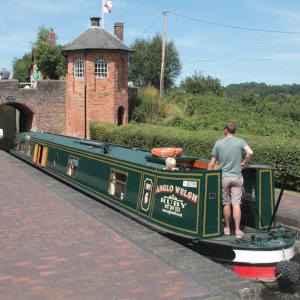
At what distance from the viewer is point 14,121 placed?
128ft

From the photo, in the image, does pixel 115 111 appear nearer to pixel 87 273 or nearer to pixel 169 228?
pixel 169 228

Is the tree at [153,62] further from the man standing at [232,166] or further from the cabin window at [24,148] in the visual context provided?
the man standing at [232,166]

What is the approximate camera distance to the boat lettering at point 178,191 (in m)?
6.35

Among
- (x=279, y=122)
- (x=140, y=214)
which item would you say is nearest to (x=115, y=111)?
(x=279, y=122)

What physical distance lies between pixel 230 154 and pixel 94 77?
69.0 feet

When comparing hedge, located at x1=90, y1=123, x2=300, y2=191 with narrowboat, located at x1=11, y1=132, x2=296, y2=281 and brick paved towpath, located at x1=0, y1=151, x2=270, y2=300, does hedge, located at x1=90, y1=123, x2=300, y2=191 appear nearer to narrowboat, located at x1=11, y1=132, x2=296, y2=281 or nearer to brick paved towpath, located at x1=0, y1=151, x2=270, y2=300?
narrowboat, located at x1=11, y1=132, x2=296, y2=281

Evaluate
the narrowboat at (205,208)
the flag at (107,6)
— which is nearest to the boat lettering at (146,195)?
the narrowboat at (205,208)

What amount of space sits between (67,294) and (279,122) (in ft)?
79.3

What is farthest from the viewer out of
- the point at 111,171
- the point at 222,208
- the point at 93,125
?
the point at 93,125

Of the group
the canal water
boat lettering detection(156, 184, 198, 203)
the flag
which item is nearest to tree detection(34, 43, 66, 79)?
the flag

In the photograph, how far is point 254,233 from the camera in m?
6.73

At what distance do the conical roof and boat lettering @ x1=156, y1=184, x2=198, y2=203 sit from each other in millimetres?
20092

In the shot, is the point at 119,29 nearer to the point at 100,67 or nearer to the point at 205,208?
the point at 100,67

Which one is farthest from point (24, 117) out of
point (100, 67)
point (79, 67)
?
point (100, 67)
